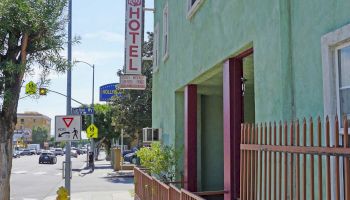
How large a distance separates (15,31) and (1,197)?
9.61ft

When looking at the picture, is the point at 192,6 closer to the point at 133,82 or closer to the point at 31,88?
the point at 31,88

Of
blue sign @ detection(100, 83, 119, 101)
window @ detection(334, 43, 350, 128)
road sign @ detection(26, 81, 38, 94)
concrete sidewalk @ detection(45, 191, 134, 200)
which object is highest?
blue sign @ detection(100, 83, 119, 101)

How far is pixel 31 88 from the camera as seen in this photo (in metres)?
8.81

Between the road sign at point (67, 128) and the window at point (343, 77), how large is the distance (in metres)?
8.95

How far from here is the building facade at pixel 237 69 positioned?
416 centimetres

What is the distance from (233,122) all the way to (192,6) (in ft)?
9.84

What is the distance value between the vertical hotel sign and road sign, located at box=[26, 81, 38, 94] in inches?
209

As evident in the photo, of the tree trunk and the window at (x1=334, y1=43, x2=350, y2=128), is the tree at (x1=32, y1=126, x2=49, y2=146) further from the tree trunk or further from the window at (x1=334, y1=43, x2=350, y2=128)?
the window at (x1=334, y1=43, x2=350, y2=128)

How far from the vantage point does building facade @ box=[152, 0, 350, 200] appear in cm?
416

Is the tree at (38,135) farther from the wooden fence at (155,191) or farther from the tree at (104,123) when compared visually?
the wooden fence at (155,191)

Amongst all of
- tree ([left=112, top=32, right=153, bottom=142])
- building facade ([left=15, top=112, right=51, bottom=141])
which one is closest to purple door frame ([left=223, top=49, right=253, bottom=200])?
tree ([left=112, top=32, right=153, bottom=142])

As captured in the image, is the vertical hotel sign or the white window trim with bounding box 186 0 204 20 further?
the vertical hotel sign

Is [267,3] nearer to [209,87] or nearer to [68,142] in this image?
[209,87]

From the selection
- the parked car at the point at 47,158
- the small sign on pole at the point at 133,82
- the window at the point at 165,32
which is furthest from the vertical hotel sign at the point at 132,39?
the parked car at the point at 47,158
